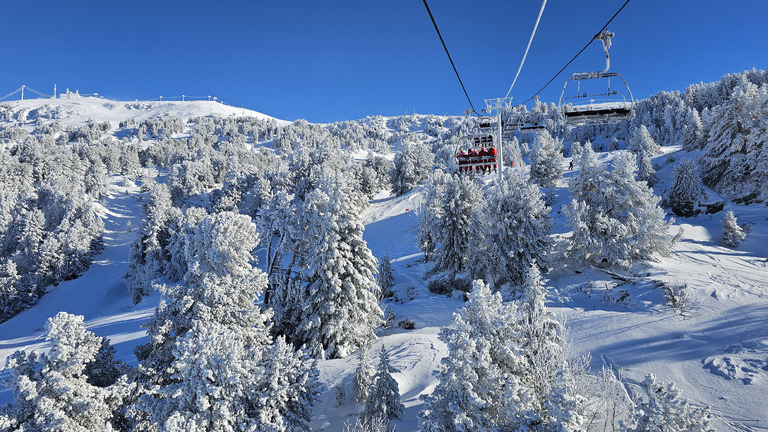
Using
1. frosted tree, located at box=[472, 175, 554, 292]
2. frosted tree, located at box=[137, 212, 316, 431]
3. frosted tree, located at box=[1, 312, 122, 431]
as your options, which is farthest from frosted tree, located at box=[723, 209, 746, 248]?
frosted tree, located at box=[1, 312, 122, 431]

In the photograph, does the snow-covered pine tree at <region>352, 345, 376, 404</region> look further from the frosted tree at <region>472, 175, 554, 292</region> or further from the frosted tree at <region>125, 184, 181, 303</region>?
the frosted tree at <region>125, 184, 181, 303</region>

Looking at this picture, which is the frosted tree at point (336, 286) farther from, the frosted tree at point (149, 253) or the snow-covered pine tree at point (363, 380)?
the frosted tree at point (149, 253)

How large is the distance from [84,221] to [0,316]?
2049 cm

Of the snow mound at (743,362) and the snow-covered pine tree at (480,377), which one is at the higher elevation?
the snow-covered pine tree at (480,377)

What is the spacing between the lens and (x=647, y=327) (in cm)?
1784

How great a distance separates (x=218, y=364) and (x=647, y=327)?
20558 mm

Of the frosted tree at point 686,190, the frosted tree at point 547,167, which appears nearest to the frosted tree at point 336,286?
the frosted tree at point 686,190

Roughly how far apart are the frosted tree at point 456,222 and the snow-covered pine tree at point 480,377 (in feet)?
72.2

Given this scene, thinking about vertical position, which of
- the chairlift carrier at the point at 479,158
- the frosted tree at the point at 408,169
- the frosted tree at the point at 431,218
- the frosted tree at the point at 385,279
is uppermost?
the frosted tree at the point at 408,169

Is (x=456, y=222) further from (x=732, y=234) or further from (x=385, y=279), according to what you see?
(x=732, y=234)

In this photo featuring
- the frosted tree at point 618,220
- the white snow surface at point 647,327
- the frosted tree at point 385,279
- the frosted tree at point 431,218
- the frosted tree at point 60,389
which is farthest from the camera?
the frosted tree at point 431,218

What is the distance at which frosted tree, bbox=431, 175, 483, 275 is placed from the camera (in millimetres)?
32656

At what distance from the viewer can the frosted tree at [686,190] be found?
3556 centimetres

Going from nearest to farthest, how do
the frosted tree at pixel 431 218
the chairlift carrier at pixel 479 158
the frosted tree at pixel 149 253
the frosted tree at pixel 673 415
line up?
the frosted tree at pixel 673 415, the chairlift carrier at pixel 479 158, the frosted tree at pixel 431 218, the frosted tree at pixel 149 253
